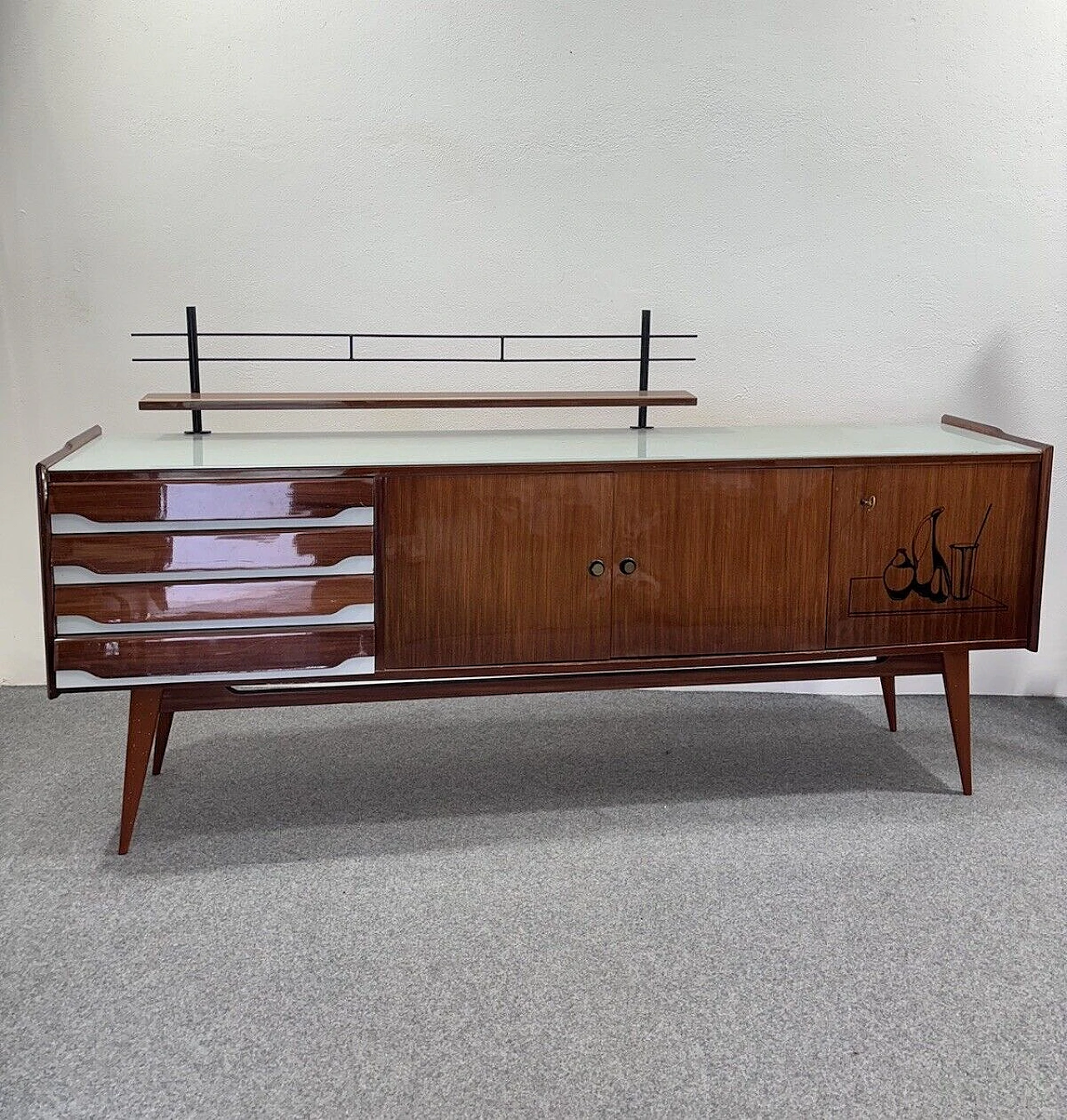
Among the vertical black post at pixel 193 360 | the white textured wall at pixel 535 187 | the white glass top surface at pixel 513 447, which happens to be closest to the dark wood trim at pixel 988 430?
the white glass top surface at pixel 513 447

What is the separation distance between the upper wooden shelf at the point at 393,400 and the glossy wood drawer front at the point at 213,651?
1.82 ft

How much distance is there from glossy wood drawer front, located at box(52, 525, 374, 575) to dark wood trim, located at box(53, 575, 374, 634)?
0.03 meters

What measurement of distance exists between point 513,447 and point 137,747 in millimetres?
1037

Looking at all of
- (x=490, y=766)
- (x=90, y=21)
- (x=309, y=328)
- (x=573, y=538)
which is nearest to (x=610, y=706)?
(x=490, y=766)

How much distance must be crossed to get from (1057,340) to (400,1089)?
2.74 metres

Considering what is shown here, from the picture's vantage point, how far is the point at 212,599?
2346 mm

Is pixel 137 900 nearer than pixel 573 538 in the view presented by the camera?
Yes

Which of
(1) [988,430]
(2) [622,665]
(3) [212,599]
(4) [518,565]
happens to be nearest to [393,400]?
(4) [518,565]

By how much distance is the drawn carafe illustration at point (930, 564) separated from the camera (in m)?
2.60

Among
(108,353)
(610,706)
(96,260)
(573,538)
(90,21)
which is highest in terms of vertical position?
(90,21)

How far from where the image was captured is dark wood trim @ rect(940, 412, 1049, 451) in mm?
2645

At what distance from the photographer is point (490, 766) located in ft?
9.42

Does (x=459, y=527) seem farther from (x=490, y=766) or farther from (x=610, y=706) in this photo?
(x=610, y=706)

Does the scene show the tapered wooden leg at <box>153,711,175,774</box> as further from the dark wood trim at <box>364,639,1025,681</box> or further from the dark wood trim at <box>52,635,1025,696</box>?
the dark wood trim at <box>364,639,1025,681</box>
